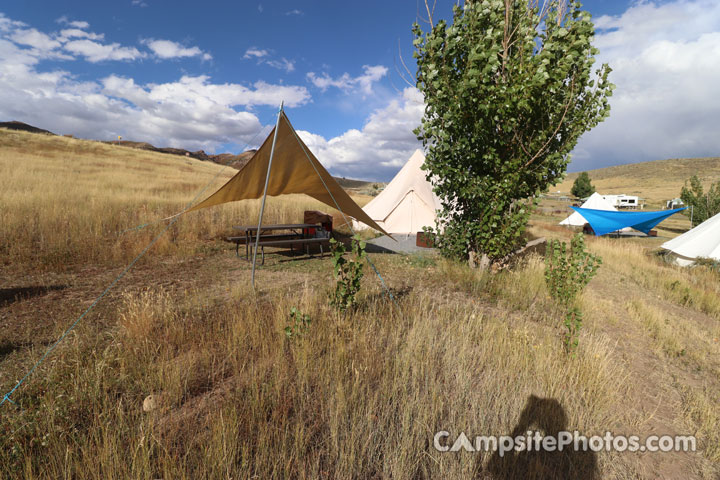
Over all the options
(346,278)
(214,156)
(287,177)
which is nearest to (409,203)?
(287,177)

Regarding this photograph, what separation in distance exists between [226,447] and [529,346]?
2.61 metres

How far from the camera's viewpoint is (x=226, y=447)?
5.11 feet

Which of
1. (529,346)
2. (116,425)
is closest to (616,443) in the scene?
(529,346)

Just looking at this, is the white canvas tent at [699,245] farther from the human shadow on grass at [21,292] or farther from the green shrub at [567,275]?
the human shadow on grass at [21,292]

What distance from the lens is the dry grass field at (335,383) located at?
158 centimetres

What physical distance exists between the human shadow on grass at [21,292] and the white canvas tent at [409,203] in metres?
8.21

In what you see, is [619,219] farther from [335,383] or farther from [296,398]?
[296,398]

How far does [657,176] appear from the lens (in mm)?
77625

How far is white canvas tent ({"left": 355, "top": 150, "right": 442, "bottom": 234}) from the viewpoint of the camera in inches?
411

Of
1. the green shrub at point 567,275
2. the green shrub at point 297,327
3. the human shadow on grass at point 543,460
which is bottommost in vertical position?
the human shadow on grass at point 543,460

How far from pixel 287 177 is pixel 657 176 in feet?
354

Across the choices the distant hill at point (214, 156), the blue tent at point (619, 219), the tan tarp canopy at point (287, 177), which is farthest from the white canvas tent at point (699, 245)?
the distant hill at point (214, 156)

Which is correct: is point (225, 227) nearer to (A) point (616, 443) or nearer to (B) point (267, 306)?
(B) point (267, 306)

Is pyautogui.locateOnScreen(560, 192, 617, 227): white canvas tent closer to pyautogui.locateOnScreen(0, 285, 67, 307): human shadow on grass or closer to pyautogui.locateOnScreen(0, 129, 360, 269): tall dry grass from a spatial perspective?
pyautogui.locateOnScreen(0, 129, 360, 269): tall dry grass
